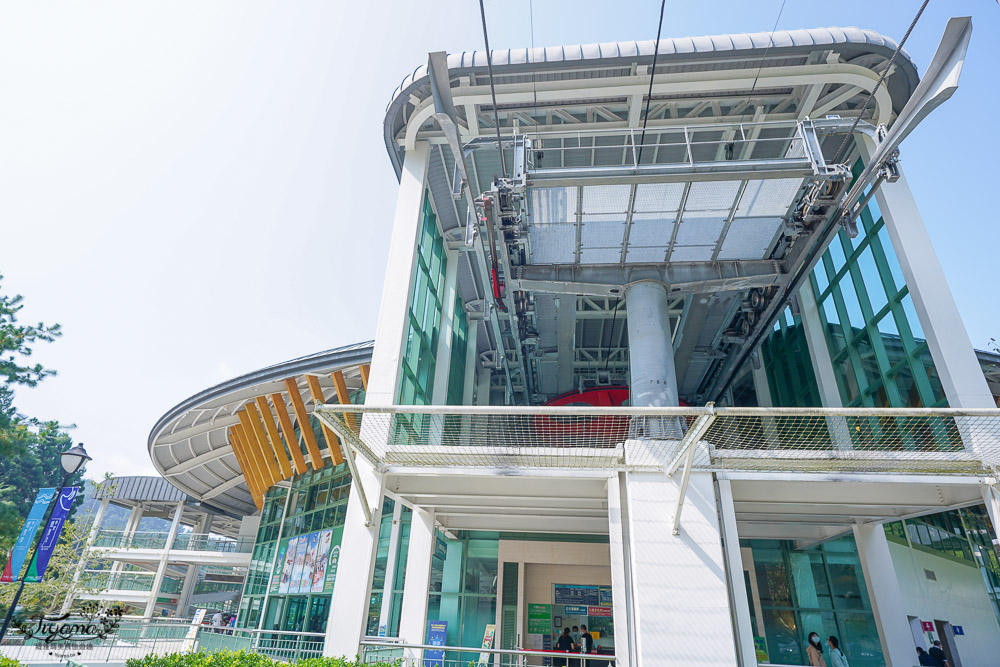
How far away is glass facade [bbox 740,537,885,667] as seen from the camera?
1452 cm

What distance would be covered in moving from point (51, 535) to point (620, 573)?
32.3ft

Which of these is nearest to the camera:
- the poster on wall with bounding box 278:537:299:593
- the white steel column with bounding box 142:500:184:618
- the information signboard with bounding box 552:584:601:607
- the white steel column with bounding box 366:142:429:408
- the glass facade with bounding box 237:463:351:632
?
the white steel column with bounding box 366:142:429:408

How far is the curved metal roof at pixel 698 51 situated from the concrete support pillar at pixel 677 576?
27.9 ft

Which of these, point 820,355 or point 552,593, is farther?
point 552,593

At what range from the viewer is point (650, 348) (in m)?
11.5

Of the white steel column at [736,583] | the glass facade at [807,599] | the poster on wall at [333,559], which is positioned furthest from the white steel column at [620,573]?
the poster on wall at [333,559]

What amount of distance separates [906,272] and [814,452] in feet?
17.8

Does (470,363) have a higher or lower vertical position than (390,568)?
higher

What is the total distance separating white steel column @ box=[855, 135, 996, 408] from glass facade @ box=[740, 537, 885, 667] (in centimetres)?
745

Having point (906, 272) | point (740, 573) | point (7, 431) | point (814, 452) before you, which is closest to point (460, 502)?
point (740, 573)

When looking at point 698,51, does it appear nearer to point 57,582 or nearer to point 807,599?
point 807,599

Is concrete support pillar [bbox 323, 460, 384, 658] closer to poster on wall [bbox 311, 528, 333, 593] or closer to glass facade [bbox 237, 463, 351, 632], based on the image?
glass facade [bbox 237, 463, 351, 632]

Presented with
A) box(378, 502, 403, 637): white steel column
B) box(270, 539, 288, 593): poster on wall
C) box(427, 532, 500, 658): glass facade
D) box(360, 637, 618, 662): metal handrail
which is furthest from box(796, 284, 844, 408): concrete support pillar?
box(270, 539, 288, 593): poster on wall

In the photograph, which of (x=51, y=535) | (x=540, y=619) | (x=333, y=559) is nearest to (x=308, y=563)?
(x=333, y=559)
